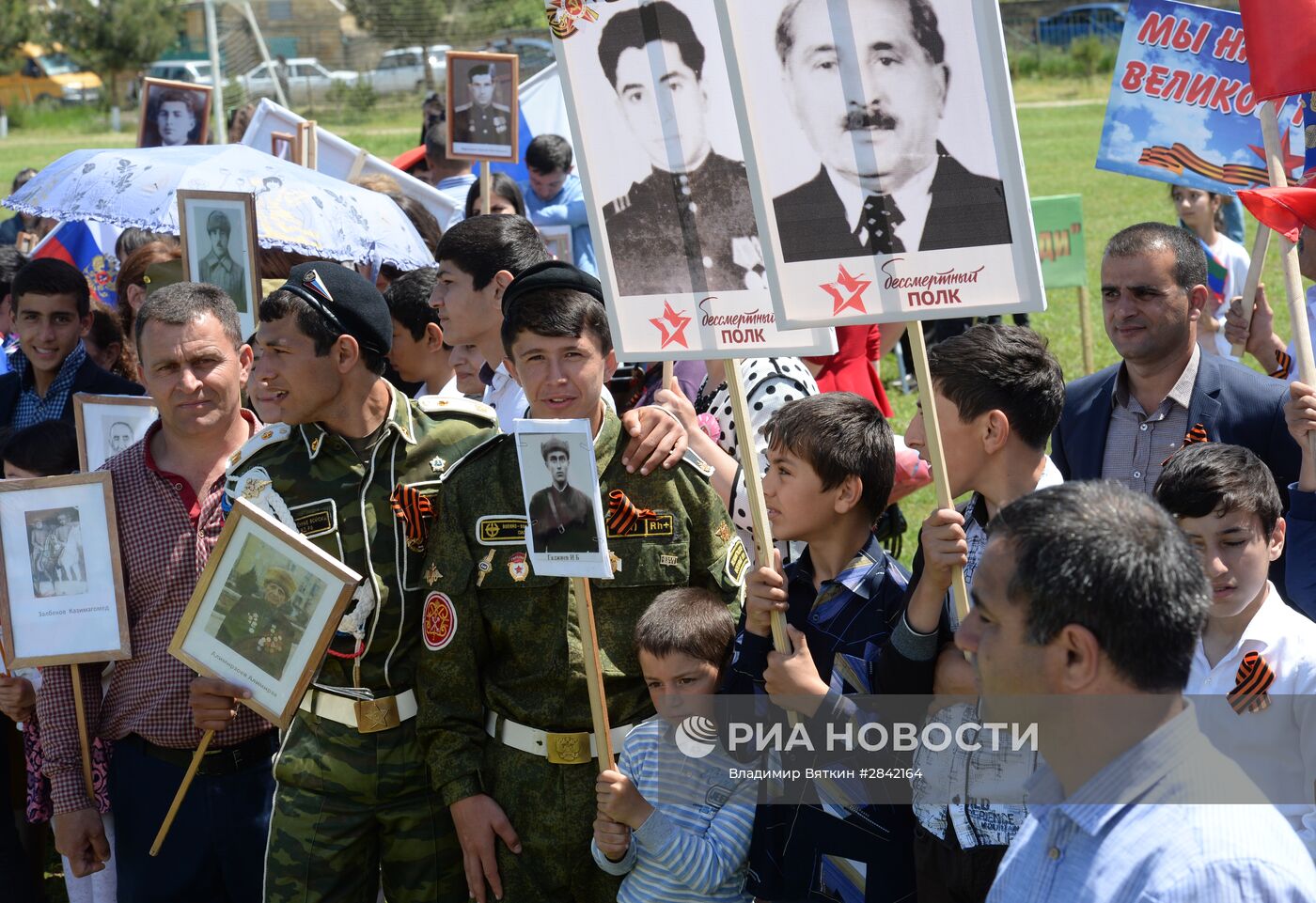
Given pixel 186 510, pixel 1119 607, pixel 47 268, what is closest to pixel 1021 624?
pixel 1119 607

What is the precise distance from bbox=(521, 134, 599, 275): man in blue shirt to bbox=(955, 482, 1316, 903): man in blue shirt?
26.8 ft

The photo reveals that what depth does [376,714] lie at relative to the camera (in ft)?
12.8

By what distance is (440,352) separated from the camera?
586 cm

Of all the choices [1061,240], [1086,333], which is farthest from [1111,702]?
[1061,240]

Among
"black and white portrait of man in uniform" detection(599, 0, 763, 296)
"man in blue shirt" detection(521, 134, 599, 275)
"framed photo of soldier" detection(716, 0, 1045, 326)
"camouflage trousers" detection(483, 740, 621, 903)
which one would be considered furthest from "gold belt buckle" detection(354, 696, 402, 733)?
"man in blue shirt" detection(521, 134, 599, 275)

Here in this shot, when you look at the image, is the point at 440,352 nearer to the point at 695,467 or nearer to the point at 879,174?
the point at 695,467

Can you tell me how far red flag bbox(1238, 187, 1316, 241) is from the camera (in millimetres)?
4039

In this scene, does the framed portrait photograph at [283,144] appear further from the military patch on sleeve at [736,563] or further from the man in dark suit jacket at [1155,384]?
the military patch on sleeve at [736,563]

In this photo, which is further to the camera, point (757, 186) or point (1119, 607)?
point (757, 186)

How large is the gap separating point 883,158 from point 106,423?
2.95 metres

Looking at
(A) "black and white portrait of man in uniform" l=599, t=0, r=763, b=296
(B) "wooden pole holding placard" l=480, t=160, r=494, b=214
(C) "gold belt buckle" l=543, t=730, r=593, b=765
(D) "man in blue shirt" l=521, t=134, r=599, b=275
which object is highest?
(D) "man in blue shirt" l=521, t=134, r=599, b=275

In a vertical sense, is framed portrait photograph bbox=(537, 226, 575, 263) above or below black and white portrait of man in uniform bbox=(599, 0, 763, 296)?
above

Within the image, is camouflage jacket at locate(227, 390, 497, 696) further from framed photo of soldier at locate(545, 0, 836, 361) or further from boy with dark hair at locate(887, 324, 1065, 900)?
boy with dark hair at locate(887, 324, 1065, 900)

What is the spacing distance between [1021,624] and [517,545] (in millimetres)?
1820
